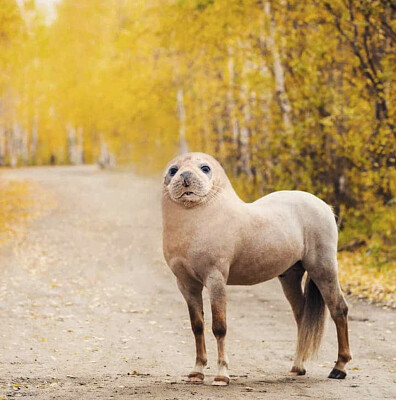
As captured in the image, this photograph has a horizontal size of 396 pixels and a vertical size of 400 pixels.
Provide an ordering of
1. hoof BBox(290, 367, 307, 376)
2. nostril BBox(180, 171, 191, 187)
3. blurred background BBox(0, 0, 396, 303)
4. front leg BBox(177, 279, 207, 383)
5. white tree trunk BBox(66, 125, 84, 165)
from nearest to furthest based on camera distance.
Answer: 1. nostril BBox(180, 171, 191, 187)
2. front leg BBox(177, 279, 207, 383)
3. hoof BBox(290, 367, 307, 376)
4. blurred background BBox(0, 0, 396, 303)
5. white tree trunk BBox(66, 125, 84, 165)

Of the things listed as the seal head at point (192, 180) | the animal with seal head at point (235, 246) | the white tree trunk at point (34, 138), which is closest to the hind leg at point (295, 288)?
the animal with seal head at point (235, 246)

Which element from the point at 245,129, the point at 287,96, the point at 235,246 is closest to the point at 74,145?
the point at 245,129

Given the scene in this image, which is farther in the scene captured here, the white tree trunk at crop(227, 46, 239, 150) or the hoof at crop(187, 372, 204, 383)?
the white tree trunk at crop(227, 46, 239, 150)

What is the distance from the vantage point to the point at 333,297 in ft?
21.6

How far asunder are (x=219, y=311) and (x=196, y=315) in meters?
0.28

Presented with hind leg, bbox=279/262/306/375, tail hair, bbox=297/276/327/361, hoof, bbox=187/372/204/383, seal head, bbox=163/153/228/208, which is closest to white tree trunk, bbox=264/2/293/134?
hind leg, bbox=279/262/306/375

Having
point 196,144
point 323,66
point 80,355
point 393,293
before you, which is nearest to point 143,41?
point 196,144

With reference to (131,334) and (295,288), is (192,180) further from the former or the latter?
(131,334)

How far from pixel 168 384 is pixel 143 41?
98.8 ft

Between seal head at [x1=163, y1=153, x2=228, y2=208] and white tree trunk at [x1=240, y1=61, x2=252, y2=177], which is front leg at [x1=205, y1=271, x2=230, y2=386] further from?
white tree trunk at [x1=240, y1=61, x2=252, y2=177]

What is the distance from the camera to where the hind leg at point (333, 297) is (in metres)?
6.56

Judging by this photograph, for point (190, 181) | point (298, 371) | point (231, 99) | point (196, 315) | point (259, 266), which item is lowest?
point (298, 371)

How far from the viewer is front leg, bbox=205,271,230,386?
5887 mm

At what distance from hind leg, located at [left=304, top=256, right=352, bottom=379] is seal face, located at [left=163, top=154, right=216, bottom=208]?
1221 millimetres
